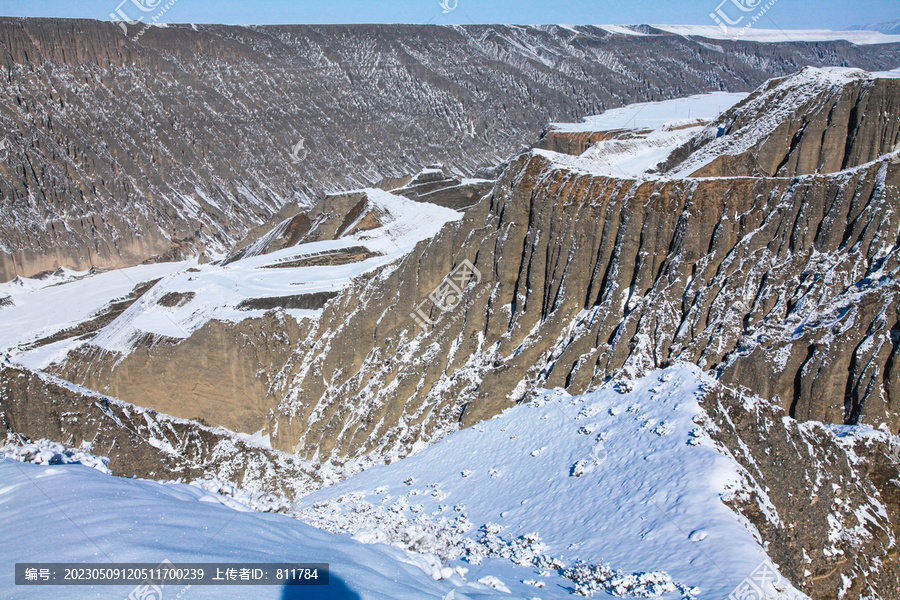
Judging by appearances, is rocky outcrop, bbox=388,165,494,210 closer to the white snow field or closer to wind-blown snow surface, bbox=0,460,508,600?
the white snow field

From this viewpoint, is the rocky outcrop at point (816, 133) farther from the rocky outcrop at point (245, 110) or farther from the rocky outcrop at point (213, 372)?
the rocky outcrop at point (245, 110)

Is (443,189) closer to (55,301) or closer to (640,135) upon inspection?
(640,135)

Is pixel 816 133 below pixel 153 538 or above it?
above

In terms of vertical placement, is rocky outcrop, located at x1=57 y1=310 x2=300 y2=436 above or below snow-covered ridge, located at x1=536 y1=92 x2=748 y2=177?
below

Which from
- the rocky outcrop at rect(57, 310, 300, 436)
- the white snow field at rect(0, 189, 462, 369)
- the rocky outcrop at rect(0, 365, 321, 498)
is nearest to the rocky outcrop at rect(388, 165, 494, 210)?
the white snow field at rect(0, 189, 462, 369)

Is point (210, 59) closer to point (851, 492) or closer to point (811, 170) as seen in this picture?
point (811, 170)

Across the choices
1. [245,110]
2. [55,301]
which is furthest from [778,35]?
[55,301]

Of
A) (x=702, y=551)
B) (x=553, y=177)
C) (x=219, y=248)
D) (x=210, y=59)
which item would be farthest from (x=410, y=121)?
(x=702, y=551)
